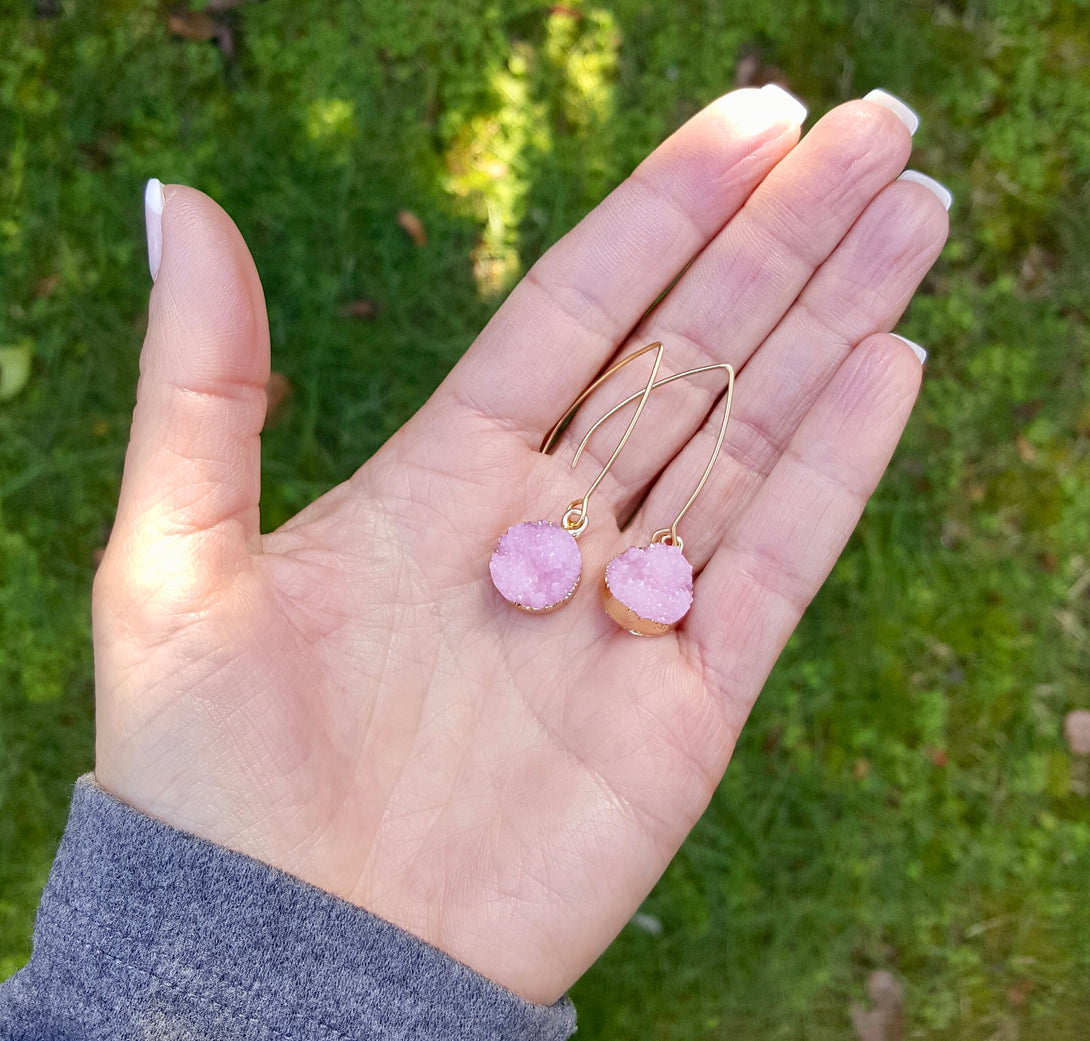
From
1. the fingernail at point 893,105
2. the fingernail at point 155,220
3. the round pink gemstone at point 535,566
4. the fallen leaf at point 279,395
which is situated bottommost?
the fallen leaf at point 279,395

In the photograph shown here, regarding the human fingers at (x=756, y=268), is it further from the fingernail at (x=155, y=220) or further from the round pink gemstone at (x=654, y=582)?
the fingernail at (x=155, y=220)

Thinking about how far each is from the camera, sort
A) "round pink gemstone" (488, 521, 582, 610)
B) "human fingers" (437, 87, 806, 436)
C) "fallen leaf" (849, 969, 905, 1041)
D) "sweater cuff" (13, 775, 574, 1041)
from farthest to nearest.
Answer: "fallen leaf" (849, 969, 905, 1041) → "human fingers" (437, 87, 806, 436) → "round pink gemstone" (488, 521, 582, 610) → "sweater cuff" (13, 775, 574, 1041)

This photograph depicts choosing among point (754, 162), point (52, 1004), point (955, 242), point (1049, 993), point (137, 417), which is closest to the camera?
point (52, 1004)

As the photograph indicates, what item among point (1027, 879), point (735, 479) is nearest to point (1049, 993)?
point (1027, 879)

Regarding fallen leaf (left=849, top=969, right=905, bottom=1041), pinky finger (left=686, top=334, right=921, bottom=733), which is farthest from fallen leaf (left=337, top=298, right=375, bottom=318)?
fallen leaf (left=849, top=969, right=905, bottom=1041)

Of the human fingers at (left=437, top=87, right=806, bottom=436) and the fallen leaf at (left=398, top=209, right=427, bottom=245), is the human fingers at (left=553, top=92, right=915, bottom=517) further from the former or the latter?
the fallen leaf at (left=398, top=209, right=427, bottom=245)

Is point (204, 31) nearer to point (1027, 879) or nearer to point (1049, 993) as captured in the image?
point (1027, 879)

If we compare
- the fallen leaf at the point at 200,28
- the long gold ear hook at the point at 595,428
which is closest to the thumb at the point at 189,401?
the long gold ear hook at the point at 595,428
